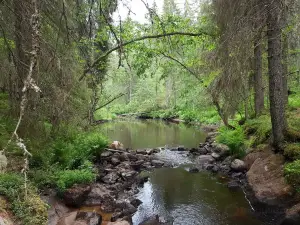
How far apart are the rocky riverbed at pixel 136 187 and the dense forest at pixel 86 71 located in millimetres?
392

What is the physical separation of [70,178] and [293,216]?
5.40m

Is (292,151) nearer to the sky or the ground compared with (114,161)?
nearer to the sky

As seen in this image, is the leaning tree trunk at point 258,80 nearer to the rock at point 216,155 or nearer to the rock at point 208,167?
the rock at point 216,155

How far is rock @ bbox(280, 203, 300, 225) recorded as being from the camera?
5.55 metres

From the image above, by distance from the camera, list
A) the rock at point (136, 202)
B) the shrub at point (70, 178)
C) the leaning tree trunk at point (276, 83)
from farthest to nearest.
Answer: the rock at point (136, 202) < the leaning tree trunk at point (276, 83) < the shrub at point (70, 178)

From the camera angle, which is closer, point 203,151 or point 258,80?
point 258,80

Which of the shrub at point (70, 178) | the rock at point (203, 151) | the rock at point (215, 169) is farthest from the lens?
the rock at point (203, 151)

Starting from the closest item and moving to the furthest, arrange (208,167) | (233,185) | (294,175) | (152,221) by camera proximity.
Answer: (294,175) → (152,221) → (233,185) → (208,167)

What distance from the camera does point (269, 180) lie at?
7180 mm

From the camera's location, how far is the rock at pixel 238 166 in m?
9.16

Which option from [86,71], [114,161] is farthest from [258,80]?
[86,71]

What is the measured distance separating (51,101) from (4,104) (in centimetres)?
177

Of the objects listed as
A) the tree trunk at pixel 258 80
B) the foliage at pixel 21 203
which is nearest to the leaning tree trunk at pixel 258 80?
the tree trunk at pixel 258 80

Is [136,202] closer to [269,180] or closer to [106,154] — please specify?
[269,180]
